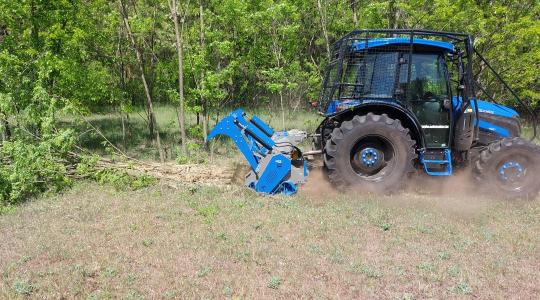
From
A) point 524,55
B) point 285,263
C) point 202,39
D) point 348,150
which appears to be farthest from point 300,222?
point 524,55

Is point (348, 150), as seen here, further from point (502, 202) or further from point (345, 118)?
point (502, 202)

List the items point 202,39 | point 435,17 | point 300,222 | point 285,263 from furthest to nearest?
point 435,17, point 202,39, point 300,222, point 285,263

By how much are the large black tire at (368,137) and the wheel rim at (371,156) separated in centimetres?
6

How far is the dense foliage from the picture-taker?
780 centimetres

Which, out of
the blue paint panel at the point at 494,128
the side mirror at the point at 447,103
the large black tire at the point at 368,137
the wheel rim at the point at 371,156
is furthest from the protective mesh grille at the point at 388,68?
the blue paint panel at the point at 494,128

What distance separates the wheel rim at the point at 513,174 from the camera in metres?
7.00

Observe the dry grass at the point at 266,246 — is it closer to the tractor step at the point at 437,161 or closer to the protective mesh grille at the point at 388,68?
the tractor step at the point at 437,161

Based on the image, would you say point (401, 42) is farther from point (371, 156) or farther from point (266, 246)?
point (266, 246)

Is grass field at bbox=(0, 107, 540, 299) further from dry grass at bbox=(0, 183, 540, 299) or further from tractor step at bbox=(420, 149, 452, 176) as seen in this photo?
tractor step at bbox=(420, 149, 452, 176)

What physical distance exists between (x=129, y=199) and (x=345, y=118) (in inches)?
145

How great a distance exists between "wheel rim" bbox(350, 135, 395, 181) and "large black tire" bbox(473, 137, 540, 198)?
1.47 meters

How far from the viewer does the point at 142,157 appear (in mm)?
11633

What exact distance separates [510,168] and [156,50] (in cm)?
901

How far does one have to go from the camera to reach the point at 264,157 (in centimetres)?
710
